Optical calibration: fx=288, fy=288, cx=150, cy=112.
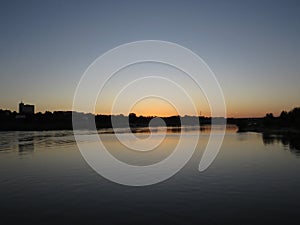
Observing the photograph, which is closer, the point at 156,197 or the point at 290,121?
the point at 156,197

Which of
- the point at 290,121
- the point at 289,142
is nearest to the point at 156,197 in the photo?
the point at 289,142

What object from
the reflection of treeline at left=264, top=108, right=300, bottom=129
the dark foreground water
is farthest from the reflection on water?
the reflection of treeline at left=264, top=108, right=300, bottom=129

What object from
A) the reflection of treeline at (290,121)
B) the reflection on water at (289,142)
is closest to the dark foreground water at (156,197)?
the reflection on water at (289,142)

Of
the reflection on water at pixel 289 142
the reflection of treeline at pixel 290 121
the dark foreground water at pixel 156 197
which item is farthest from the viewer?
the reflection of treeline at pixel 290 121

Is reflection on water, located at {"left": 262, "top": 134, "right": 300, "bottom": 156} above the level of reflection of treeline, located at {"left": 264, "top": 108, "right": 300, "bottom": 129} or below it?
below

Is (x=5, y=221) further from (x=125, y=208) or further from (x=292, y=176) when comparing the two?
(x=292, y=176)

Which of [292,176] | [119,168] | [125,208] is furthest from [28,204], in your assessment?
[292,176]

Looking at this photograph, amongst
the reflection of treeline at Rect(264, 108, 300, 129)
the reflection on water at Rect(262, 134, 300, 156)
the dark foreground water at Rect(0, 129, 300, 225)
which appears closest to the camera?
the dark foreground water at Rect(0, 129, 300, 225)

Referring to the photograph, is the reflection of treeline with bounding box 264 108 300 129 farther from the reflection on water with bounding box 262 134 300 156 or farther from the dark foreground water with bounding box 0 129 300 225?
the dark foreground water with bounding box 0 129 300 225

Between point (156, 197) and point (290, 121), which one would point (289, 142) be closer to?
point (156, 197)

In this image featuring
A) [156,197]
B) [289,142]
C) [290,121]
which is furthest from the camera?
[290,121]

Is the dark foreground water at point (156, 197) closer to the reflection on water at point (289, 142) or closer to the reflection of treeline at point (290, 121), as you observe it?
the reflection on water at point (289, 142)

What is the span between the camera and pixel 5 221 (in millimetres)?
13031

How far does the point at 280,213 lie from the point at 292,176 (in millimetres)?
9934
